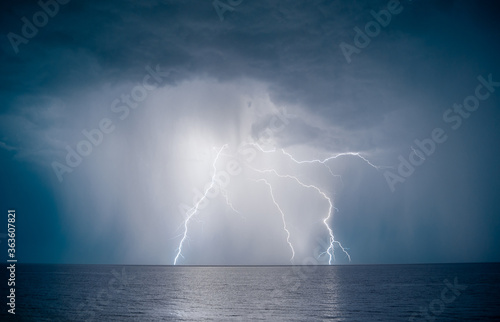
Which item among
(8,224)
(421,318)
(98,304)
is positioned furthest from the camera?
(98,304)

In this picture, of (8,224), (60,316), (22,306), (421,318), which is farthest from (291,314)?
(22,306)

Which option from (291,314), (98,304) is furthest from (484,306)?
(98,304)

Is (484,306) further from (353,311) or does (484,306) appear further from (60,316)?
(60,316)

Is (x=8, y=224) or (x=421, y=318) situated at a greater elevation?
(x=8, y=224)

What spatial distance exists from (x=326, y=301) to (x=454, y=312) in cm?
1137

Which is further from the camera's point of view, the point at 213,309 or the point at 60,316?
the point at 213,309

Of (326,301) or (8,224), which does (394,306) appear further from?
(8,224)

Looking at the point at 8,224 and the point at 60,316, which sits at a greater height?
the point at 8,224

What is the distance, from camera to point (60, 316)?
25031 millimetres

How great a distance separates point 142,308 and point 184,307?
11.9ft

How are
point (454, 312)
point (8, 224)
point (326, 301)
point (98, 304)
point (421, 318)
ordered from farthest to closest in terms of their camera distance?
point (326, 301), point (98, 304), point (454, 312), point (421, 318), point (8, 224)

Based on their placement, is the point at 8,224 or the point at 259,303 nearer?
the point at 8,224

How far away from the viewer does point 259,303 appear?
32656 millimetres

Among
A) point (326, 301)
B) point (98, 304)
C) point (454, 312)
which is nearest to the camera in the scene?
point (454, 312)
